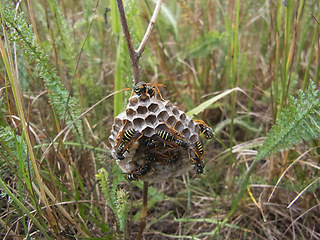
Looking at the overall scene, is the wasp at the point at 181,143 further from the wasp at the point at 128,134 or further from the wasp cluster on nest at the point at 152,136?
the wasp at the point at 128,134

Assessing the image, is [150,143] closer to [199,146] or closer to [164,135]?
[164,135]

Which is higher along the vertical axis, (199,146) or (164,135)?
(164,135)

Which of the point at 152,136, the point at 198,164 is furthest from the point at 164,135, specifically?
the point at 198,164

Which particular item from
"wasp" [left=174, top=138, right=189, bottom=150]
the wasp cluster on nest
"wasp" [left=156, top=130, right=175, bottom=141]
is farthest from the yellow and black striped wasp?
"wasp" [left=174, top=138, right=189, bottom=150]

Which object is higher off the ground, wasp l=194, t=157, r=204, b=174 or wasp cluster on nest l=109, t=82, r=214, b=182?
wasp cluster on nest l=109, t=82, r=214, b=182

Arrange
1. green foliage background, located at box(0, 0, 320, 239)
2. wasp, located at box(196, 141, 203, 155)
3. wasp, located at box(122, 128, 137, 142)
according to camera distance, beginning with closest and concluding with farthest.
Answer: wasp, located at box(122, 128, 137, 142), wasp, located at box(196, 141, 203, 155), green foliage background, located at box(0, 0, 320, 239)

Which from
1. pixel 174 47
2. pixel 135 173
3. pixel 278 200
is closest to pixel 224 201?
pixel 278 200

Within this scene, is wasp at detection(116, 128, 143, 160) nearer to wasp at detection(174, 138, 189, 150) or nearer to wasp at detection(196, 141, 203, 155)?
wasp at detection(174, 138, 189, 150)

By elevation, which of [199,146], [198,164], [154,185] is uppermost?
[199,146]
